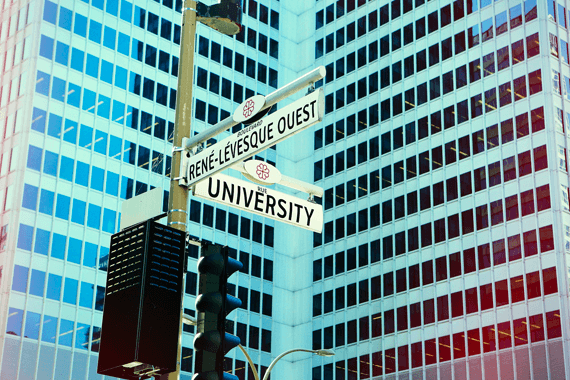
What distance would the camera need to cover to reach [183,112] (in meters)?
9.39

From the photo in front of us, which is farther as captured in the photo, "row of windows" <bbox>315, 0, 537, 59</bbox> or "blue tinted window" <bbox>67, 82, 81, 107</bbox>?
"blue tinted window" <bbox>67, 82, 81, 107</bbox>

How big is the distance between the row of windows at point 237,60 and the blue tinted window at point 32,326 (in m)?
28.0

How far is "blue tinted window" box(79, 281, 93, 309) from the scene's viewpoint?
69625 mm

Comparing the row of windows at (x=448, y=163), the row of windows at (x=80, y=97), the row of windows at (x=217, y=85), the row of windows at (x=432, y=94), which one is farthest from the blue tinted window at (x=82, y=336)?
the row of windows at (x=432, y=94)

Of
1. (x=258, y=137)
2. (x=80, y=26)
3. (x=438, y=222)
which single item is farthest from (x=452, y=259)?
(x=258, y=137)

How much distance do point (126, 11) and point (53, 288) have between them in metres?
24.8

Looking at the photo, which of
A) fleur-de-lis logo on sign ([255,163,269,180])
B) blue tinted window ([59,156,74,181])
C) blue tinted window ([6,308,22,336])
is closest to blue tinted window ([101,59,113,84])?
blue tinted window ([59,156,74,181])

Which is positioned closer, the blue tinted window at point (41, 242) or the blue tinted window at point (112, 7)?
the blue tinted window at point (41, 242)

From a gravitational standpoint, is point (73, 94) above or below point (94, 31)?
below

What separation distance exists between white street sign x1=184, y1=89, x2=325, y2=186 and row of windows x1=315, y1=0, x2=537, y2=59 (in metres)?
67.2

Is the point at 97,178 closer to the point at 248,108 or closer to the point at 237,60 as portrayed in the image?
the point at 237,60

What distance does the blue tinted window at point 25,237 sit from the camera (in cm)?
6819

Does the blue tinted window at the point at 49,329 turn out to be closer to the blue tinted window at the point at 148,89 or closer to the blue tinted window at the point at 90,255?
the blue tinted window at the point at 90,255

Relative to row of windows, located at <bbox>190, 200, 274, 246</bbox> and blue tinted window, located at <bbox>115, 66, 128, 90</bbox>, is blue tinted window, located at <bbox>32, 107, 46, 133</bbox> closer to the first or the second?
blue tinted window, located at <bbox>115, 66, 128, 90</bbox>
